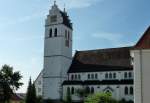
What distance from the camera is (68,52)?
7656 centimetres

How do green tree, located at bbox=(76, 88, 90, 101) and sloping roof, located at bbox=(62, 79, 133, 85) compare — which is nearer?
sloping roof, located at bbox=(62, 79, 133, 85)

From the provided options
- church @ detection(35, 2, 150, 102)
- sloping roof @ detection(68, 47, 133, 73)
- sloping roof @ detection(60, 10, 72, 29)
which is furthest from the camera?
sloping roof @ detection(60, 10, 72, 29)

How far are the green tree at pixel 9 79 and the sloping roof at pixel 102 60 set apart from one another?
540 inches

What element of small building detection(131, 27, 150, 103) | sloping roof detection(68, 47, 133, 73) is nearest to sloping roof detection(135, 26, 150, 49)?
small building detection(131, 27, 150, 103)

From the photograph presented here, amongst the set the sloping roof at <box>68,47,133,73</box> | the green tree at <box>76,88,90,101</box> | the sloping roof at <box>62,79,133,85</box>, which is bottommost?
the green tree at <box>76,88,90,101</box>

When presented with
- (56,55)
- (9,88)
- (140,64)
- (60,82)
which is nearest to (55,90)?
(60,82)

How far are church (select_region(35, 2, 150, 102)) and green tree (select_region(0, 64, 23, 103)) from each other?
1022 centimetres


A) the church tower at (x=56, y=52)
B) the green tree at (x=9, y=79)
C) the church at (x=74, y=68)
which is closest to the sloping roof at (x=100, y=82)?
the church at (x=74, y=68)

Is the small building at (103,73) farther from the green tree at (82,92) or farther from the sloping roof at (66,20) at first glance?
the sloping roof at (66,20)

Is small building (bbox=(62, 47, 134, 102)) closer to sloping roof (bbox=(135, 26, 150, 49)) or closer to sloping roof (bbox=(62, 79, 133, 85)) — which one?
sloping roof (bbox=(62, 79, 133, 85))

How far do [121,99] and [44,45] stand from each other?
2237 centimetres

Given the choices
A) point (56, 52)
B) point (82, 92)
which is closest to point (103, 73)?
point (82, 92)

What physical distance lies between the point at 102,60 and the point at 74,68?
21.6ft

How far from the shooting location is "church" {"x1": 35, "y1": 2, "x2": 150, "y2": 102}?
66.6 meters
